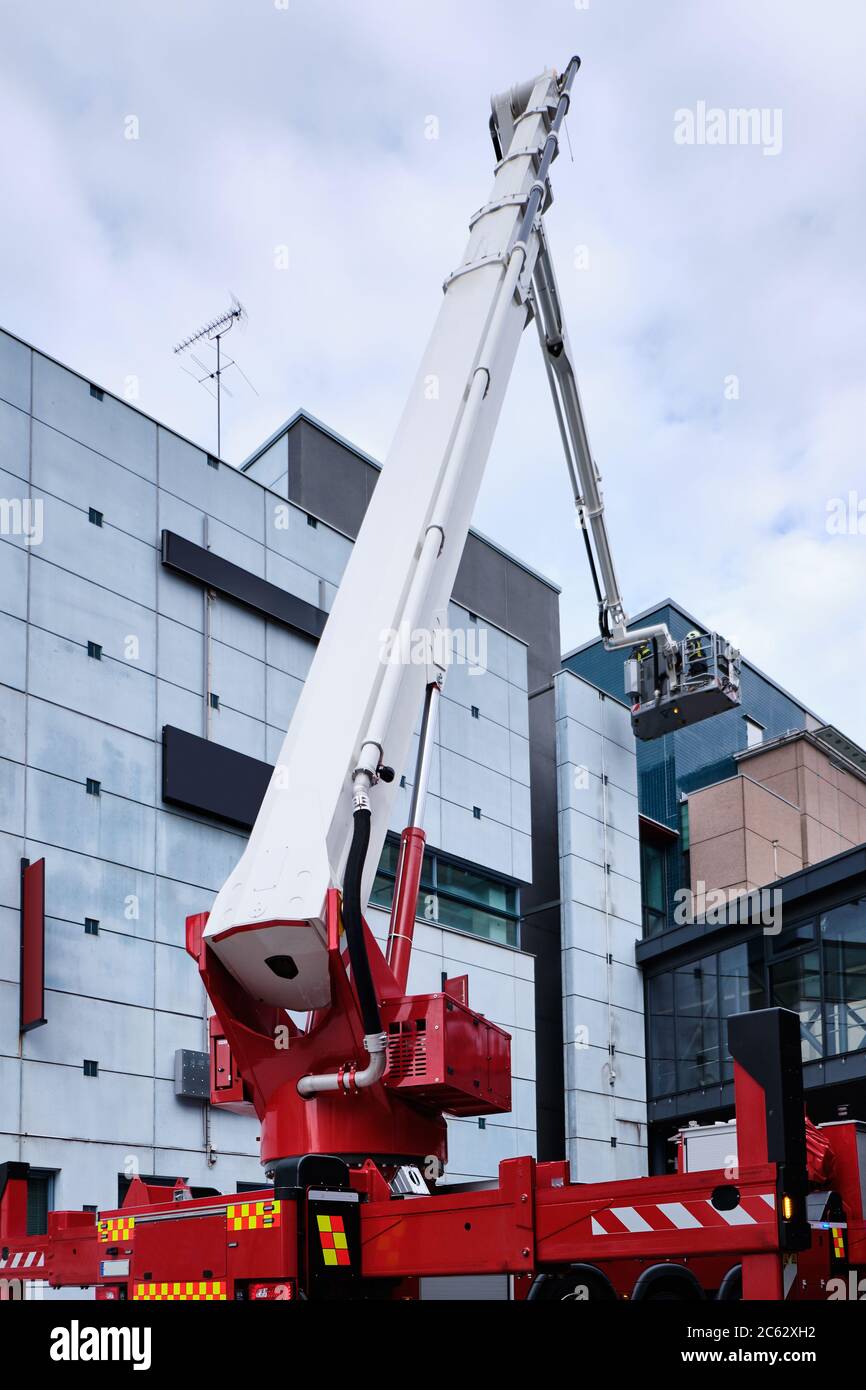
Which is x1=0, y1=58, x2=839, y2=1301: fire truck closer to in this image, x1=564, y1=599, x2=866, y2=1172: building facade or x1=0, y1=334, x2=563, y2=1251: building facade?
x1=0, y1=334, x2=563, y2=1251: building facade

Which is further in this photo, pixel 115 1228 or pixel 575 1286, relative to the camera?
pixel 115 1228

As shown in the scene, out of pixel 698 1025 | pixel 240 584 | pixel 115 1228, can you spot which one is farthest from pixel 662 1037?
pixel 115 1228

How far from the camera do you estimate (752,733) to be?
42.0 m

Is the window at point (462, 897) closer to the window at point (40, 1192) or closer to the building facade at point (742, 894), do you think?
the building facade at point (742, 894)

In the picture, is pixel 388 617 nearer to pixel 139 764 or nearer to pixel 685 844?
pixel 139 764

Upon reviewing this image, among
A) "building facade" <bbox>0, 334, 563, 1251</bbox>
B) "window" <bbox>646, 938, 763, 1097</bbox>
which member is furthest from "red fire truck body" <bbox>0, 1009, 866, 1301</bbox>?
"window" <bbox>646, 938, 763, 1097</bbox>

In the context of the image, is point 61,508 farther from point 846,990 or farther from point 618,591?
point 846,990

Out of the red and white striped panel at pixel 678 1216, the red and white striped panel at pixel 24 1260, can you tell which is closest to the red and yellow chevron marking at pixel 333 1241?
the red and white striped panel at pixel 678 1216

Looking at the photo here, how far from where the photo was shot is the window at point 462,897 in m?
28.1

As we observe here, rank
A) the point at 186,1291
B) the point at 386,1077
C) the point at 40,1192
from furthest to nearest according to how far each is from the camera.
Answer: the point at 40,1192
the point at 386,1077
the point at 186,1291

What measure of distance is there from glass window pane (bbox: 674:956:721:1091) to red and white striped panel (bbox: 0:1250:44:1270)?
2185 centimetres

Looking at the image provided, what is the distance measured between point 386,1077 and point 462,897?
790 inches

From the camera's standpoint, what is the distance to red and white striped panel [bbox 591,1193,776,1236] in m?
7.05

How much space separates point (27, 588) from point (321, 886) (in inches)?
571
